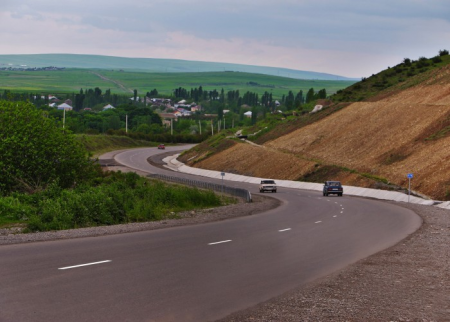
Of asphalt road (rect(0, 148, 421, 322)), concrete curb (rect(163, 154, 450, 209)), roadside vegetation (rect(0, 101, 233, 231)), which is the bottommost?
concrete curb (rect(163, 154, 450, 209))

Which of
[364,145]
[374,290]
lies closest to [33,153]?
[374,290]

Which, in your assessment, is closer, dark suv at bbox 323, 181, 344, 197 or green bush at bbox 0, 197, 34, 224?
green bush at bbox 0, 197, 34, 224

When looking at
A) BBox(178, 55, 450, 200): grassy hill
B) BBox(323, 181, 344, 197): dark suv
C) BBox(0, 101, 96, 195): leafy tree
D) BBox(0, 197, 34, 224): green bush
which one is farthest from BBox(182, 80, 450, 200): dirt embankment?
BBox(0, 197, 34, 224): green bush

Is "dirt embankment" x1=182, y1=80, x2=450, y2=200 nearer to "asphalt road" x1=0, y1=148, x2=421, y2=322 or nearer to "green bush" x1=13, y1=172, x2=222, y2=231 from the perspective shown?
"green bush" x1=13, y1=172, x2=222, y2=231

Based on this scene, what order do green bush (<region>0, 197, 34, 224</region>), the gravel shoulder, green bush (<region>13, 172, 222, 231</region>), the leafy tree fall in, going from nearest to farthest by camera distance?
the gravel shoulder < green bush (<region>13, 172, 222, 231</region>) < green bush (<region>0, 197, 34, 224</region>) < the leafy tree

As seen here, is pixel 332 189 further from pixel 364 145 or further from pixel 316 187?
pixel 364 145

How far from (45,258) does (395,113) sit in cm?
8162

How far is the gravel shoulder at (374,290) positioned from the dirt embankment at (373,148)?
36232mm

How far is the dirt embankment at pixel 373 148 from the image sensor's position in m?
65.8

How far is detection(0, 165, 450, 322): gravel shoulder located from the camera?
11062 mm

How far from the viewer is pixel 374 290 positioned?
13602 mm

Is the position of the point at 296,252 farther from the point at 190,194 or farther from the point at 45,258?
the point at 190,194

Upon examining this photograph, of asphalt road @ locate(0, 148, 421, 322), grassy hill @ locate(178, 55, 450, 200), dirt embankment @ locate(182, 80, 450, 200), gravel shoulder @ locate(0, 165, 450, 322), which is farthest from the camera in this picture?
grassy hill @ locate(178, 55, 450, 200)

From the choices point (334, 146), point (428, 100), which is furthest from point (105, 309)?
point (428, 100)
